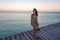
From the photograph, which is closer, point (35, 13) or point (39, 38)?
point (35, 13)

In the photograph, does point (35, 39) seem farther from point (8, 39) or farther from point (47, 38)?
point (8, 39)

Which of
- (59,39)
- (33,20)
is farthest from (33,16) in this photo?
(59,39)

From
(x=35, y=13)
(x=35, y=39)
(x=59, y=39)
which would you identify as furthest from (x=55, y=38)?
(x=35, y=13)

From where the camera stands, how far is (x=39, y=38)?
35.6 ft

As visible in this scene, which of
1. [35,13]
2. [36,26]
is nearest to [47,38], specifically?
[36,26]

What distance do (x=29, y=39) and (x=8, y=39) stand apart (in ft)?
3.77

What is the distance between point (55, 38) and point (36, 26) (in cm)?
139

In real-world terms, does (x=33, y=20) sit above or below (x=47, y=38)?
above

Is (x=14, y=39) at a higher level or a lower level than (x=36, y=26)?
lower

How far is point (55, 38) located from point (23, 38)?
181 cm

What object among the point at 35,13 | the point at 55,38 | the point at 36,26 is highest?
the point at 35,13

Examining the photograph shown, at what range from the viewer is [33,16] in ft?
33.7

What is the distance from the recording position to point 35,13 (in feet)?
33.1

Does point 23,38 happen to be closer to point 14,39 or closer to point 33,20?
point 14,39
